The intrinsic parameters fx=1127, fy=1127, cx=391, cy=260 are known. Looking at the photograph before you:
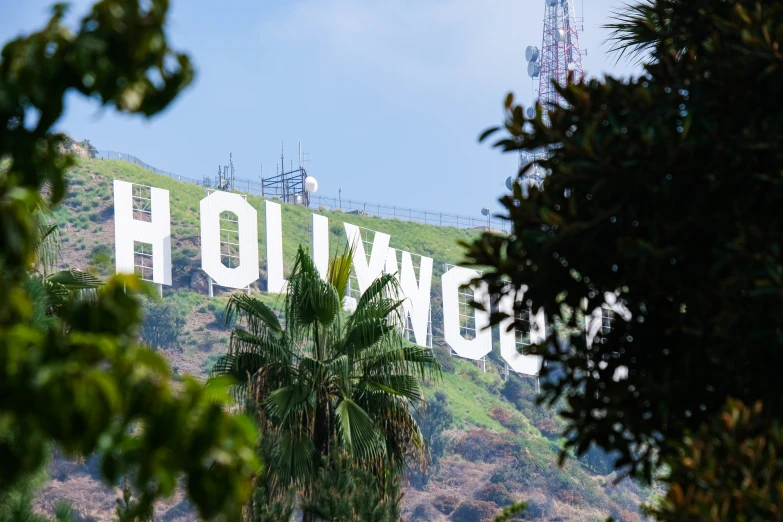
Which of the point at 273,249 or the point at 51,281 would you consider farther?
the point at 273,249

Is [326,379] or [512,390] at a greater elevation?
[326,379]

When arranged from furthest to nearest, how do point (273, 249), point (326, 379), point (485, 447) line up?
point (485, 447) < point (273, 249) < point (326, 379)

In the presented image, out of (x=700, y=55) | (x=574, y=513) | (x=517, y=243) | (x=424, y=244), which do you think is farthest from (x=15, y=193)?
(x=424, y=244)

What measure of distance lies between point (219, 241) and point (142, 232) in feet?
15.8

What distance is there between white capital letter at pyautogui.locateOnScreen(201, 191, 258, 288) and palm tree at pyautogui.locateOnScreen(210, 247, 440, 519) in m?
43.0

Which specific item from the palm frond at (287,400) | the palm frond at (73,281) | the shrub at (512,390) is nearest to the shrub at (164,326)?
the shrub at (512,390)

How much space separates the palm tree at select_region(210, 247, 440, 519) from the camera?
1248 centimetres

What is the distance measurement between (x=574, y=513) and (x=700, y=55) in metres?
76.7

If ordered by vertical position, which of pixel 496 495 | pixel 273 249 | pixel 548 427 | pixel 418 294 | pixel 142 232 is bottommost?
pixel 496 495

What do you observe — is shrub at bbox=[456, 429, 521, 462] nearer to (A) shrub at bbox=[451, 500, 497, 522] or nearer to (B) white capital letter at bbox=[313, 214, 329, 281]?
(A) shrub at bbox=[451, 500, 497, 522]

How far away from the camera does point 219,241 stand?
187 ft

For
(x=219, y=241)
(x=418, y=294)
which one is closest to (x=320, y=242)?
(x=219, y=241)

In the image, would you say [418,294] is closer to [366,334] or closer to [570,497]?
[570,497]

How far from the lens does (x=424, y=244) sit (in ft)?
355
